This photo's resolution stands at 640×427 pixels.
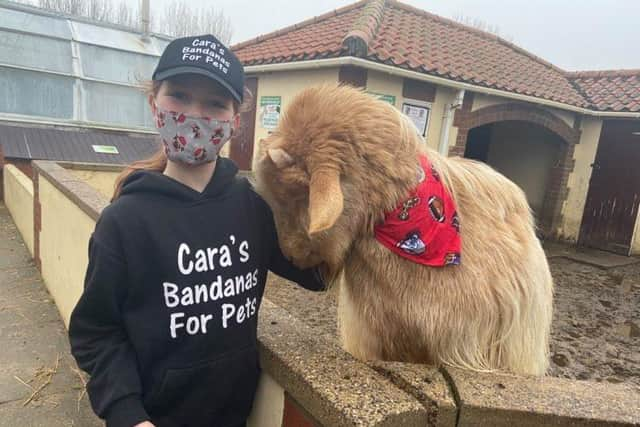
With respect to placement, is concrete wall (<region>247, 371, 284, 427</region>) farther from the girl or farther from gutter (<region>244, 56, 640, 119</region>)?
gutter (<region>244, 56, 640, 119</region>)

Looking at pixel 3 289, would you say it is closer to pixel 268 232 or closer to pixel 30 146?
pixel 268 232

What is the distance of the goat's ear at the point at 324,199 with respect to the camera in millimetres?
1267

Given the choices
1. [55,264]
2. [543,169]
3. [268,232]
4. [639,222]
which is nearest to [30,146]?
[55,264]

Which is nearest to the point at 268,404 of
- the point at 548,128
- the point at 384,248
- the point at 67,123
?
the point at 384,248

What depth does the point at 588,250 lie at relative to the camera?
1069 centimetres

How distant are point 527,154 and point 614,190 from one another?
2130mm

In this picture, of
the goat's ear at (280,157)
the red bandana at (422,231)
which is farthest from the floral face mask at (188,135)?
the red bandana at (422,231)

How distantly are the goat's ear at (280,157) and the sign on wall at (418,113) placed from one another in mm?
6351

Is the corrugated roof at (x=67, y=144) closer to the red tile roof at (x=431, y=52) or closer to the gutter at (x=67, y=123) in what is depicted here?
the gutter at (x=67, y=123)

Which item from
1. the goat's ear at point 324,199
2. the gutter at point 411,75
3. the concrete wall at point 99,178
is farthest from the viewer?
the concrete wall at point 99,178

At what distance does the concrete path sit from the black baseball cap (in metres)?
2.54

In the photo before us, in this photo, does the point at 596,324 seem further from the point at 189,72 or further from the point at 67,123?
the point at 67,123

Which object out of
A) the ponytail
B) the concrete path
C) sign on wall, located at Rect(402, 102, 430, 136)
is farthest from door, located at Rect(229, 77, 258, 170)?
the ponytail

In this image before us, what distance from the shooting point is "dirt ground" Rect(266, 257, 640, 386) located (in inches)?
181
